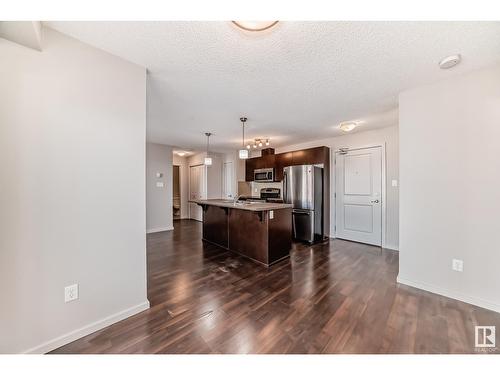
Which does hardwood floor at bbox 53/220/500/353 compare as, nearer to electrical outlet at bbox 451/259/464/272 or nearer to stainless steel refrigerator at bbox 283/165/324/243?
electrical outlet at bbox 451/259/464/272

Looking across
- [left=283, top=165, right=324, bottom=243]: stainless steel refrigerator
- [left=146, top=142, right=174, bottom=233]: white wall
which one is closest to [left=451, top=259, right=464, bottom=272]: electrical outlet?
[left=283, top=165, right=324, bottom=243]: stainless steel refrigerator

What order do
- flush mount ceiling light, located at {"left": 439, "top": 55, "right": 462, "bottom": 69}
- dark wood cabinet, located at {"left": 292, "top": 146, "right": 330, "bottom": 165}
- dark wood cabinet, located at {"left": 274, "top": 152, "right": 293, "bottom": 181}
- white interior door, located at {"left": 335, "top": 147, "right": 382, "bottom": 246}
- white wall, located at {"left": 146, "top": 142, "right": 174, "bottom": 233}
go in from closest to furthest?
→ flush mount ceiling light, located at {"left": 439, "top": 55, "right": 462, "bottom": 69} < white interior door, located at {"left": 335, "top": 147, "right": 382, "bottom": 246} < dark wood cabinet, located at {"left": 292, "top": 146, "right": 330, "bottom": 165} < dark wood cabinet, located at {"left": 274, "top": 152, "right": 293, "bottom": 181} < white wall, located at {"left": 146, "top": 142, "right": 174, "bottom": 233}

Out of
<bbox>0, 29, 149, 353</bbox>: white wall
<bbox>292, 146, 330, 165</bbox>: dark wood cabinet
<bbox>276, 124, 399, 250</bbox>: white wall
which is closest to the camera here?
<bbox>0, 29, 149, 353</bbox>: white wall

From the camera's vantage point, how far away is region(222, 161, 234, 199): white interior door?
671cm

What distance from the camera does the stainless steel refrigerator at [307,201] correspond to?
4.23 metres

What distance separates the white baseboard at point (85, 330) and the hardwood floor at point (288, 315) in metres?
0.05

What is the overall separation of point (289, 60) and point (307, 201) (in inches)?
120

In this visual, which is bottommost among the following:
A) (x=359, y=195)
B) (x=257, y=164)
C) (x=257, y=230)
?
(x=257, y=230)

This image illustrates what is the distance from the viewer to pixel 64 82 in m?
1.47

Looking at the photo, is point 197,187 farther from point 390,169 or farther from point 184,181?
point 390,169

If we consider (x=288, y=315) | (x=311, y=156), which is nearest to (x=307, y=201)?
(x=311, y=156)

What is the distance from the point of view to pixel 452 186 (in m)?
2.10

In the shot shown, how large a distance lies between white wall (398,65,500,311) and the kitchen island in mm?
1600
